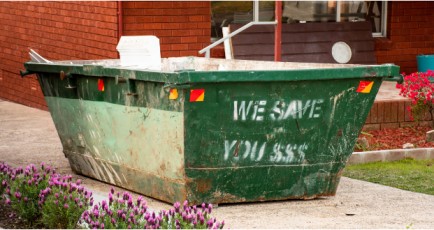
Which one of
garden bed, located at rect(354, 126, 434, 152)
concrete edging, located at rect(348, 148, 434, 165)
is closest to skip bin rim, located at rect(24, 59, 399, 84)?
concrete edging, located at rect(348, 148, 434, 165)

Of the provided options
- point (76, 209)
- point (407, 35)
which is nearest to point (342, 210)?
point (76, 209)

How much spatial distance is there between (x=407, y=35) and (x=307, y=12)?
5.61 feet

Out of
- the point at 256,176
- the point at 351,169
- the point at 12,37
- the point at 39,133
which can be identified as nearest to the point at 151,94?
the point at 256,176

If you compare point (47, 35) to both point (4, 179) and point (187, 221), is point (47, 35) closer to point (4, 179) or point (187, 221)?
point (4, 179)

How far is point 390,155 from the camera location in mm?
11352

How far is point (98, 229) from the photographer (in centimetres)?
652

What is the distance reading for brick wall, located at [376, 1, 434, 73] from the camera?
15.9 meters

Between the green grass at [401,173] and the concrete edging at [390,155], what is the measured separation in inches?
3.7

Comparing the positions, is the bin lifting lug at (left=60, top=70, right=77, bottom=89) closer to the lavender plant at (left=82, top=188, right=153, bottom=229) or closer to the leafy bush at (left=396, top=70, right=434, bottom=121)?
the lavender plant at (left=82, top=188, right=153, bottom=229)

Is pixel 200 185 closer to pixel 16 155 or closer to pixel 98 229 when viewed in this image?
pixel 98 229

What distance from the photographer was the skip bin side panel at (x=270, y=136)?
8414 millimetres

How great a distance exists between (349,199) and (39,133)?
5.42 meters

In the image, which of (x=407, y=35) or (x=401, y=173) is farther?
(x=407, y=35)

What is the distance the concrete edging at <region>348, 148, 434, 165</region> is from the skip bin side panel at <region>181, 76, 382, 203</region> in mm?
2194
